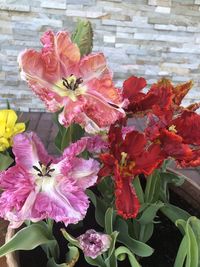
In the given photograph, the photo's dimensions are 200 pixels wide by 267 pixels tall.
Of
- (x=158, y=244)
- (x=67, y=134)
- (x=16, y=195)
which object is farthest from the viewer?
(x=158, y=244)

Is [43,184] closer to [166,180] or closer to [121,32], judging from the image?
[166,180]

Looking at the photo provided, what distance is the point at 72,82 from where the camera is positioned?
1.65 feet

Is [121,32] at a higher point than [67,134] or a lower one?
lower

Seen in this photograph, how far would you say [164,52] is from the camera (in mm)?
2150

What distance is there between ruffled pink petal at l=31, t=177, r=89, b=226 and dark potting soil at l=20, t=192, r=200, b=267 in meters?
0.17

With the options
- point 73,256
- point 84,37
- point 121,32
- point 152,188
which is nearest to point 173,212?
point 152,188

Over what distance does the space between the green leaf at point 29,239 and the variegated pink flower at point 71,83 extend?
143 millimetres

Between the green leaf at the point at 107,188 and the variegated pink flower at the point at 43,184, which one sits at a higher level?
the variegated pink flower at the point at 43,184

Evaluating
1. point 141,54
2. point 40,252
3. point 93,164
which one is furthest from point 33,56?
point 141,54

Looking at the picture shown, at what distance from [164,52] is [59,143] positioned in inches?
65.3

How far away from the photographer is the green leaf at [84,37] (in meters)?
0.53

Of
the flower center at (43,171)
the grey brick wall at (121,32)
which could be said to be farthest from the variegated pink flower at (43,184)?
the grey brick wall at (121,32)

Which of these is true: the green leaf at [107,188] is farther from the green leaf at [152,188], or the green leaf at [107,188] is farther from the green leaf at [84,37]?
the green leaf at [84,37]

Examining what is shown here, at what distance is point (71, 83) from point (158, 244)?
1.04 feet
